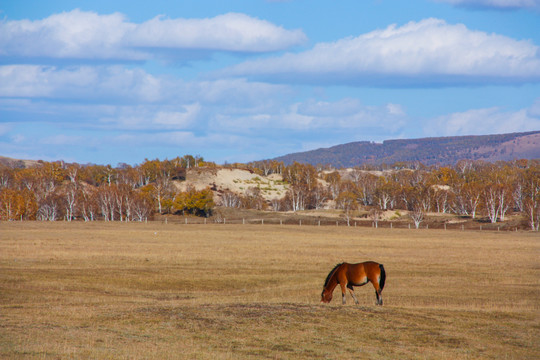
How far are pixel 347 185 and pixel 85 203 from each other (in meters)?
87.5

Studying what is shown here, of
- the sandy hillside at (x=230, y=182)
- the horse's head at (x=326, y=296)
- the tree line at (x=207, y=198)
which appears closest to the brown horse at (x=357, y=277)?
the horse's head at (x=326, y=296)

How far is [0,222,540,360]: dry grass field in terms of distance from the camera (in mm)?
16141

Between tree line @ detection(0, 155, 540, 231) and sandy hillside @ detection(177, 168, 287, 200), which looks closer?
tree line @ detection(0, 155, 540, 231)

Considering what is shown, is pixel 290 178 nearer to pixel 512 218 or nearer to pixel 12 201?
pixel 512 218

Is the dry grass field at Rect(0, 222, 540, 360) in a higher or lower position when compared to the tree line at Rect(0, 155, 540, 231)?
lower

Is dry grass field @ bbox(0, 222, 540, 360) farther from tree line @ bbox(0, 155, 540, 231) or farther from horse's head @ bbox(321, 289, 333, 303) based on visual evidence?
tree line @ bbox(0, 155, 540, 231)

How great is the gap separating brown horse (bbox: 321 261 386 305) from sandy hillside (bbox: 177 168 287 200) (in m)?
146

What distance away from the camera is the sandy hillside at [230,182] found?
177 m

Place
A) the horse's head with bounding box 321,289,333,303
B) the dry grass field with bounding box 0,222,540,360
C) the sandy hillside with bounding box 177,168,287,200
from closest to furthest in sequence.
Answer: the dry grass field with bounding box 0,222,540,360 → the horse's head with bounding box 321,289,333,303 → the sandy hillside with bounding box 177,168,287,200

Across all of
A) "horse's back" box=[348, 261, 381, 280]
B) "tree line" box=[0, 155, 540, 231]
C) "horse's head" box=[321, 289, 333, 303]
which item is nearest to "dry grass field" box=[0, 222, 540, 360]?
"horse's head" box=[321, 289, 333, 303]

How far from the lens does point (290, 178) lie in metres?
197

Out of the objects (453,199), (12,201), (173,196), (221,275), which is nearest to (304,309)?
(221,275)

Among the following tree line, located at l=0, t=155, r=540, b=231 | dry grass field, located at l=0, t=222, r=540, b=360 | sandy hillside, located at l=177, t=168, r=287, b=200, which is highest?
sandy hillside, located at l=177, t=168, r=287, b=200

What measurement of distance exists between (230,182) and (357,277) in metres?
162
